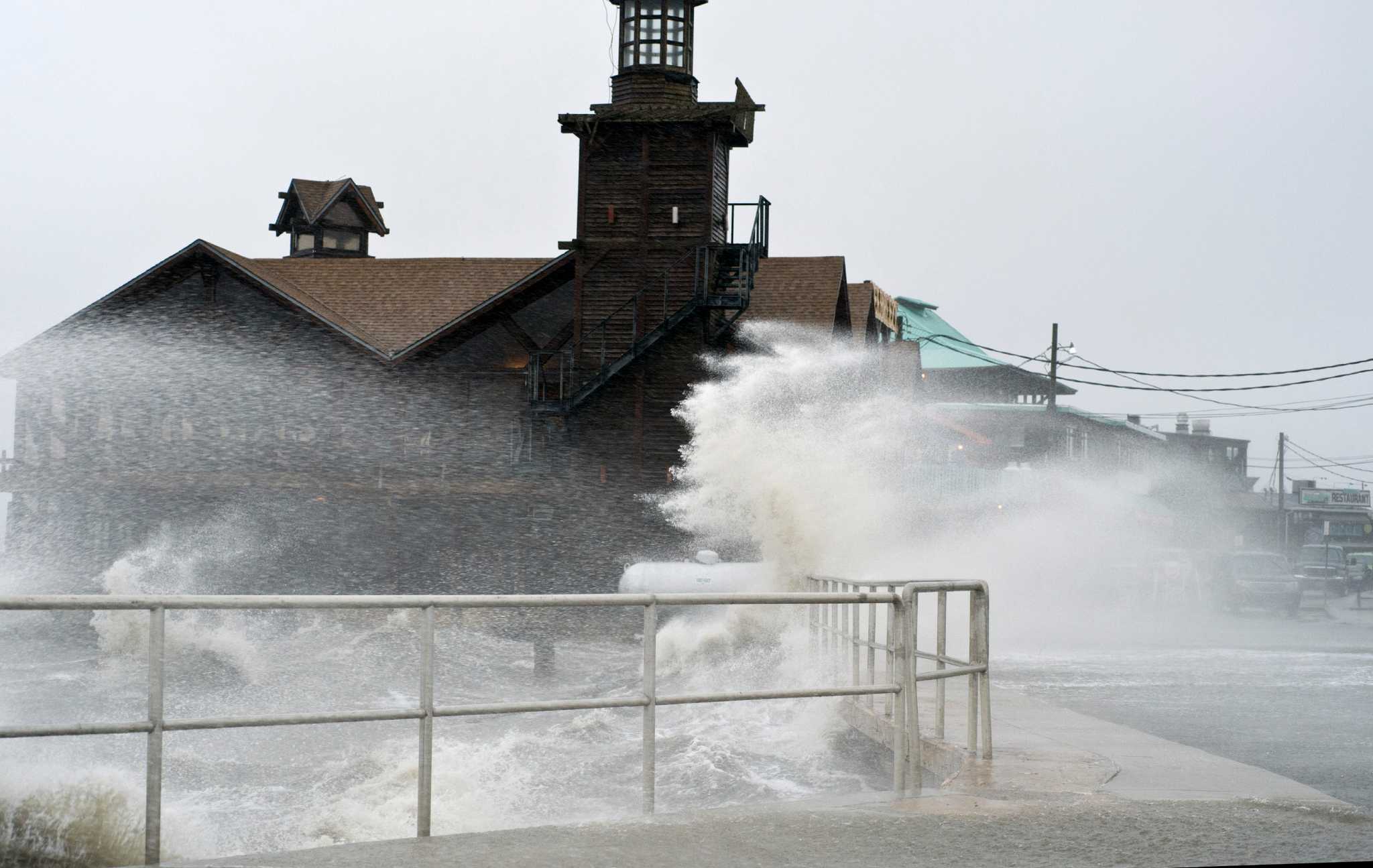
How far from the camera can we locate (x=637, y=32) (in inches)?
1239

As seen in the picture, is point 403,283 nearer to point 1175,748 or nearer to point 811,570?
point 811,570

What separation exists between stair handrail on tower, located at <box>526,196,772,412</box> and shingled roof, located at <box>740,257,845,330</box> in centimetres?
151

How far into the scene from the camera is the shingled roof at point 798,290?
33.2 m

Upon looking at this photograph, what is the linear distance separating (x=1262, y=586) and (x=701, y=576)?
1895cm

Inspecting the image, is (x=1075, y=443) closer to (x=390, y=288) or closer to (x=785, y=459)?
(x=390, y=288)

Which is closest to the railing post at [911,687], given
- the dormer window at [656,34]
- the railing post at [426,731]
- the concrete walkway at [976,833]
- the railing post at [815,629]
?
the concrete walkway at [976,833]

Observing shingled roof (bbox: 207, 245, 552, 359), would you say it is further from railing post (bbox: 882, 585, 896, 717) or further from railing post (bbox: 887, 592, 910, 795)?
railing post (bbox: 887, 592, 910, 795)

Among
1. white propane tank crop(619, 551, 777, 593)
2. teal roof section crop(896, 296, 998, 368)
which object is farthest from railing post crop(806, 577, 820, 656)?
teal roof section crop(896, 296, 998, 368)

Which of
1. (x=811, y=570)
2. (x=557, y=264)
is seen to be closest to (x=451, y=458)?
(x=557, y=264)

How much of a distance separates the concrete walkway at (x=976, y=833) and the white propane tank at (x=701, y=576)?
627 inches

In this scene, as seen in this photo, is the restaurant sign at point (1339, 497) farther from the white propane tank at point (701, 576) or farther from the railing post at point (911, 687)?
the railing post at point (911, 687)

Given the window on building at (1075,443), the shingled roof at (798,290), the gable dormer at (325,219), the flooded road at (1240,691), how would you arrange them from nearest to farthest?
1. the flooded road at (1240,691)
2. the shingled roof at (798,290)
3. the gable dormer at (325,219)
4. the window on building at (1075,443)

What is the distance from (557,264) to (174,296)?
10458mm

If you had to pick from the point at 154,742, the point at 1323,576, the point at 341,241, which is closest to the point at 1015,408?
the point at 1323,576
